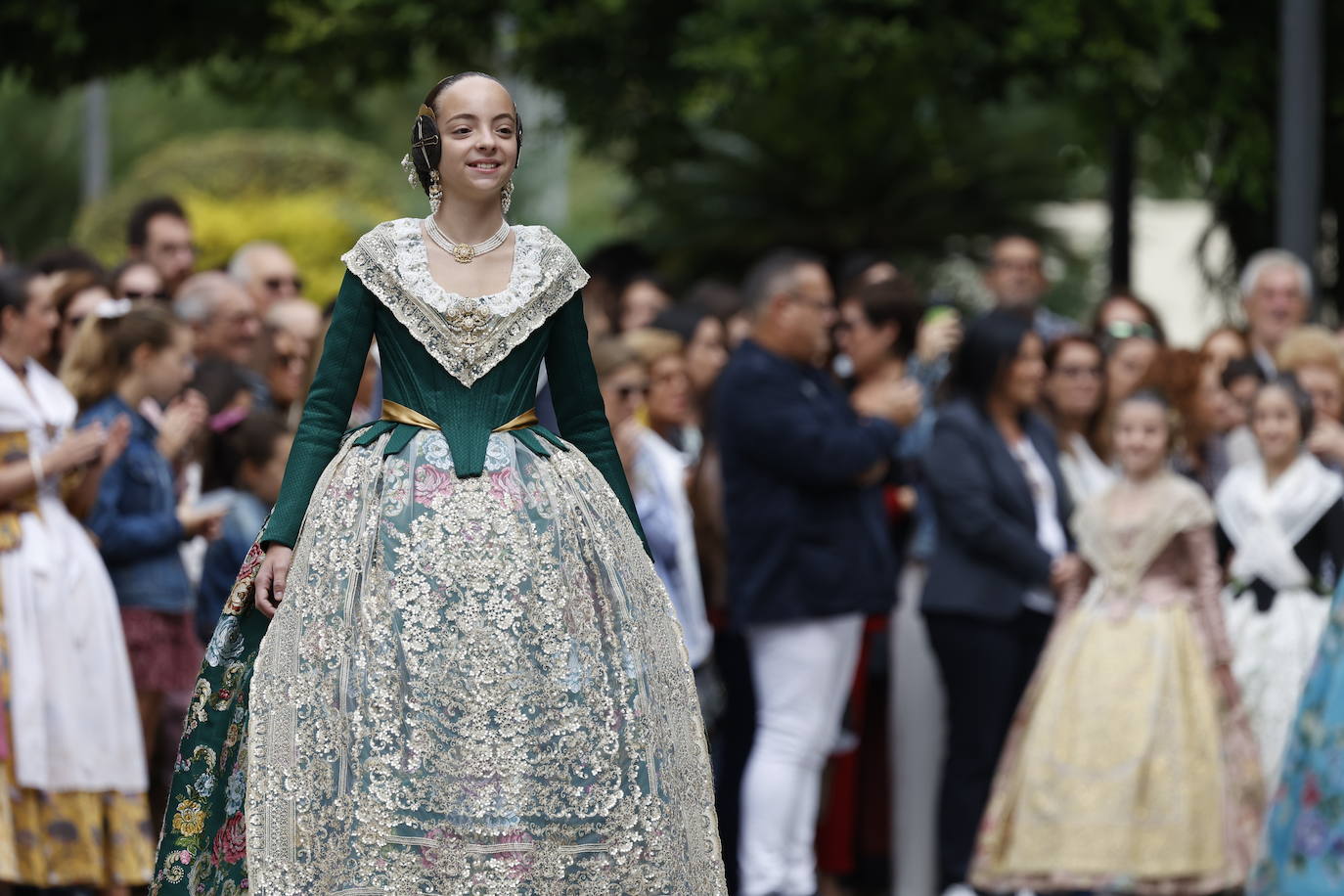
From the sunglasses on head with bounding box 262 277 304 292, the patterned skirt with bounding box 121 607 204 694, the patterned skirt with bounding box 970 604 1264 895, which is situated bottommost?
the patterned skirt with bounding box 970 604 1264 895

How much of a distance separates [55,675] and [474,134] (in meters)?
2.84

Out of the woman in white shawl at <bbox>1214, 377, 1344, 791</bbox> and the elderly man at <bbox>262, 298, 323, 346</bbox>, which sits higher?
the elderly man at <bbox>262, 298, 323, 346</bbox>

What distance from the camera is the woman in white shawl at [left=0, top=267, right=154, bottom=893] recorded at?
7055mm

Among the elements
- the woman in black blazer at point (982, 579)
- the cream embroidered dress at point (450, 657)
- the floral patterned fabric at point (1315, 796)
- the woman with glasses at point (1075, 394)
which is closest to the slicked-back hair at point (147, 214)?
the woman in black blazer at point (982, 579)

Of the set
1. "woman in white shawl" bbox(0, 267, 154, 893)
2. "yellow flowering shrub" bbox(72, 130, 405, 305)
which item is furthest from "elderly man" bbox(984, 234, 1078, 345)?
"yellow flowering shrub" bbox(72, 130, 405, 305)

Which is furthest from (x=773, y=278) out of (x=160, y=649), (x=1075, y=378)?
(x=160, y=649)

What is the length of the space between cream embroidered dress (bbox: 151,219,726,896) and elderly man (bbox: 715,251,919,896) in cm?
255

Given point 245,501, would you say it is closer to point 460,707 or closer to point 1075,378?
point 460,707

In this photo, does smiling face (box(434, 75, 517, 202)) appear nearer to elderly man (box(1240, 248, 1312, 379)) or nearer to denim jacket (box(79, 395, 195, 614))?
denim jacket (box(79, 395, 195, 614))

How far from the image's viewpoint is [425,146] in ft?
16.9

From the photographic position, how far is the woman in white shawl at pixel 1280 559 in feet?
27.4

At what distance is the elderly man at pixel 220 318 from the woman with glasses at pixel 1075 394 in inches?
119

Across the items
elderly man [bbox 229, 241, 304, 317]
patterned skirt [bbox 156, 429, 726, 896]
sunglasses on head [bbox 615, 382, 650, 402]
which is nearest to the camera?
patterned skirt [bbox 156, 429, 726, 896]

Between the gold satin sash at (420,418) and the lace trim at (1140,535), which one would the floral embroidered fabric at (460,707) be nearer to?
the gold satin sash at (420,418)
